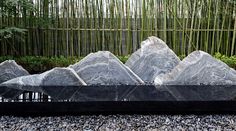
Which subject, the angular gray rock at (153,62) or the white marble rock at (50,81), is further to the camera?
the angular gray rock at (153,62)

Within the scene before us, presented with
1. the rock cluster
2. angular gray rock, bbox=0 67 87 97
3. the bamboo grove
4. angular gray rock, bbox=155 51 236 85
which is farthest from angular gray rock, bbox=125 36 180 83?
the bamboo grove

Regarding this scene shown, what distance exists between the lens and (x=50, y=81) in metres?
2.50

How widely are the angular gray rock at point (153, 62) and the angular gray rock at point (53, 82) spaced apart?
0.56m

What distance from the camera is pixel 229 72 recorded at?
2.63m

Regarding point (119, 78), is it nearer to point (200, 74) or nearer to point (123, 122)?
point (123, 122)

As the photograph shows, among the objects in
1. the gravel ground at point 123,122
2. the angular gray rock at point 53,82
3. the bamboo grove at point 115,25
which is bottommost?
the gravel ground at point 123,122

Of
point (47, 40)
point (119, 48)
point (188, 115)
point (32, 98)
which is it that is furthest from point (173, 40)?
point (32, 98)

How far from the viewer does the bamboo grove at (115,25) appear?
14.1 ft

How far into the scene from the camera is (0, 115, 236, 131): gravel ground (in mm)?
2225

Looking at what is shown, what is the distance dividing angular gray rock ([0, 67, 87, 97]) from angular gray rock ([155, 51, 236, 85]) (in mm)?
593

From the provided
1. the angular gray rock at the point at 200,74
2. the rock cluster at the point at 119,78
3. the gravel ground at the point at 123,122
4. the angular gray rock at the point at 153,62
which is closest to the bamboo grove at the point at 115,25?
the angular gray rock at the point at 153,62

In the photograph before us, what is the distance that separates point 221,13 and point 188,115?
8.00 feet

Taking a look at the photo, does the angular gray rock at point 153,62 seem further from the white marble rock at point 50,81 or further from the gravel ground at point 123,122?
the white marble rock at point 50,81

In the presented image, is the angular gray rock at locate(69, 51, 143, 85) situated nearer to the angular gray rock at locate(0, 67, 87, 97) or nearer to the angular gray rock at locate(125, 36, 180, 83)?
the angular gray rock at locate(0, 67, 87, 97)
